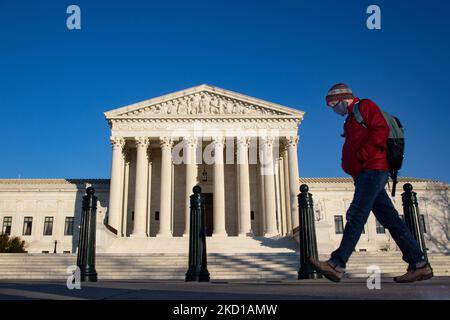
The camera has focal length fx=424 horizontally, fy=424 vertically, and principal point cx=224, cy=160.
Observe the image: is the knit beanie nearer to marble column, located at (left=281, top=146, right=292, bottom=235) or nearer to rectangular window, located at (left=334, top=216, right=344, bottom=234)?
marble column, located at (left=281, top=146, right=292, bottom=235)

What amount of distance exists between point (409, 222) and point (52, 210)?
156ft

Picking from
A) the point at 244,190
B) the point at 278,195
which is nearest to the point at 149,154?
the point at 244,190

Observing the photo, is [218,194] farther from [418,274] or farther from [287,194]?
[418,274]

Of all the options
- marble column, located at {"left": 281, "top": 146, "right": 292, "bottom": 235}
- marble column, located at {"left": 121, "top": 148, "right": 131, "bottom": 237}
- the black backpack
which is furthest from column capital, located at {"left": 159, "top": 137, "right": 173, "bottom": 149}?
the black backpack

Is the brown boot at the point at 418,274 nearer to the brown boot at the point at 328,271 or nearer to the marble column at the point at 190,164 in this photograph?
the brown boot at the point at 328,271

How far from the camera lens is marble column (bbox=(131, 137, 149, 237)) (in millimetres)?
40938

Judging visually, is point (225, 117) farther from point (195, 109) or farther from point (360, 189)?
point (360, 189)

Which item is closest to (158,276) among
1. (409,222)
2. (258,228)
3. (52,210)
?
(409,222)

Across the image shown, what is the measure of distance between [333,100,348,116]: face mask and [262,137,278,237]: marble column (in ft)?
115

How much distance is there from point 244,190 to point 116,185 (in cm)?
1274

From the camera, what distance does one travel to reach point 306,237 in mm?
11656

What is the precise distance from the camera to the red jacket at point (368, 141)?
516cm
